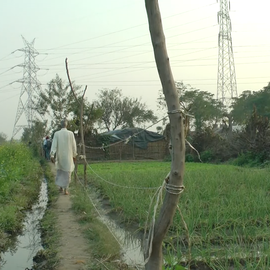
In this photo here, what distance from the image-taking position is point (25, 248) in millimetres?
5609

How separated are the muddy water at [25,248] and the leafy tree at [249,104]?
1029 inches

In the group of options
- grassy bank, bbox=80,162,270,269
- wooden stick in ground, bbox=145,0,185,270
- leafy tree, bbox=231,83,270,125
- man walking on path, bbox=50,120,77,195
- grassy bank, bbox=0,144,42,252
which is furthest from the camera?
leafy tree, bbox=231,83,270,125

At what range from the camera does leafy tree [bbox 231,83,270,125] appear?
3216cm

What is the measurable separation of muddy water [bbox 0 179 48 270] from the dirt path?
0.37 metres

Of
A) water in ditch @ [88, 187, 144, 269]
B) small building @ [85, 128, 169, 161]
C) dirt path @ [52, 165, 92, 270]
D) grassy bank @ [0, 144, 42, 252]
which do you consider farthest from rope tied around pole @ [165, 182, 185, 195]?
small building @ [85, 128, 169, 161]

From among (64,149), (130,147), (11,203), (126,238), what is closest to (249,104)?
(130,147)

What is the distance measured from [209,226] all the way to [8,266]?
2380mm

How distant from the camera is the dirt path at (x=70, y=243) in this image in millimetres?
4316

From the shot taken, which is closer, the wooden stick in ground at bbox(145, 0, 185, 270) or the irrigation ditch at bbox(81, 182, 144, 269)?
the wooden stick in ground at bbox(145, 0, 185, 270)

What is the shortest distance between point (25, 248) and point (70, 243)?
813mm

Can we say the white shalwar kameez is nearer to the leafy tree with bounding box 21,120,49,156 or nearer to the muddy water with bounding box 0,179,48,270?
the muddy water with bounding box 0,179,48,270

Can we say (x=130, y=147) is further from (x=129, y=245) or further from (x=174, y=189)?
(x=174, y=189)

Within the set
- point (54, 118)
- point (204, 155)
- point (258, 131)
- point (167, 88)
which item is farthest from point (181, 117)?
point (54, 118)

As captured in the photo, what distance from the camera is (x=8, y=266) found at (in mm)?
4906
